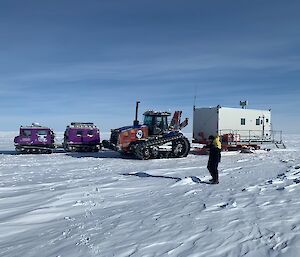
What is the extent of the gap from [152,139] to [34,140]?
328 inches

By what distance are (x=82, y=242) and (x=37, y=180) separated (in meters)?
7.09

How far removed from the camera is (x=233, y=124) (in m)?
23.4

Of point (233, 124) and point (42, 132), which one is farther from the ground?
point (233, 124)

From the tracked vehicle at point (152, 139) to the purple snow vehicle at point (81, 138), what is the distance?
123 inches

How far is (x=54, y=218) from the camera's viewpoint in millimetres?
7523

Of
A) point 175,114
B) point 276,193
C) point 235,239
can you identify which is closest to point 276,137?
point 175,114

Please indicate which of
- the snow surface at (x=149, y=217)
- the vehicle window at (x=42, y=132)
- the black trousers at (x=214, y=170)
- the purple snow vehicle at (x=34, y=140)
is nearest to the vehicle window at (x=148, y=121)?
the purple snow vehicle at (x=34, y=140)

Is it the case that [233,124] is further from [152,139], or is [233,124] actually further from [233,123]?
[152,139]

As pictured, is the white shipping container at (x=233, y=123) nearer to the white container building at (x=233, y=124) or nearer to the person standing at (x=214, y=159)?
the white container building at (x=233, y=124)

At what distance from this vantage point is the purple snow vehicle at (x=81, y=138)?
949 inches

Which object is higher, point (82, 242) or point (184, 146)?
point (184, 146)

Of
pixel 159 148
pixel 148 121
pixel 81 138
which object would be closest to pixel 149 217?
pixel 159 148

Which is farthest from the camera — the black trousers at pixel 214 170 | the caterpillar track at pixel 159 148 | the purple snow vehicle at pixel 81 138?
the purple snow vehicle at pixel 81 138

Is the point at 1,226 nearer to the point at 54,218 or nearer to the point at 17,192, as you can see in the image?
the point at 54,218
